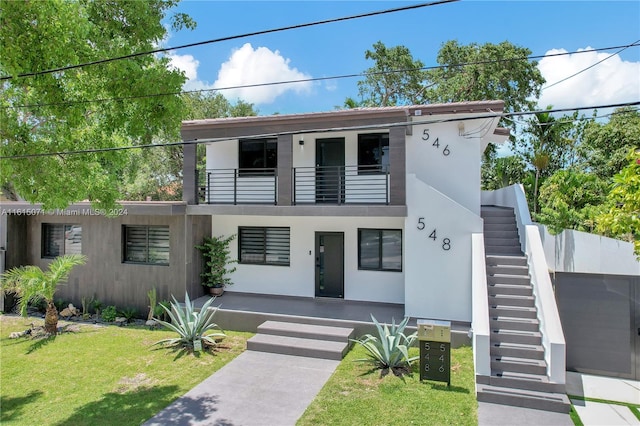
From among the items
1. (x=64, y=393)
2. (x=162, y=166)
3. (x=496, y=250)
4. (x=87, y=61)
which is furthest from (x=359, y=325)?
(x=162, y=166)

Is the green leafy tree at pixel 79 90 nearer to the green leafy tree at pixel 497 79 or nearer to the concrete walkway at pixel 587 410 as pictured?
the concrete walkway at pixel 587 410

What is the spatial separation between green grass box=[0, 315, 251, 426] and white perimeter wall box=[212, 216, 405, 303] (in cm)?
280

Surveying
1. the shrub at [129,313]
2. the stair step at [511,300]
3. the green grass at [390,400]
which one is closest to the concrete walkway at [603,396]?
the stair step at [511,300]

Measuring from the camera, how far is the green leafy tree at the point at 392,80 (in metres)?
27.7

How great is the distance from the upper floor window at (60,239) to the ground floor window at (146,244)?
192 cm

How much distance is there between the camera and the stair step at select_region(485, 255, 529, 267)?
9859mm

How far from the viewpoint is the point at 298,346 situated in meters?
9.05

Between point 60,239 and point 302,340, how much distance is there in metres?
10.2

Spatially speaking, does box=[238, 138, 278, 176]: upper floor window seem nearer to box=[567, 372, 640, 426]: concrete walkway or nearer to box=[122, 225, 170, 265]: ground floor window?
box=[122, 225, 170, 265]: ground floor window

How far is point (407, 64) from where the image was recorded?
2761cm

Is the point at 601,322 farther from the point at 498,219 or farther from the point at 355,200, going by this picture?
the point at 355,200

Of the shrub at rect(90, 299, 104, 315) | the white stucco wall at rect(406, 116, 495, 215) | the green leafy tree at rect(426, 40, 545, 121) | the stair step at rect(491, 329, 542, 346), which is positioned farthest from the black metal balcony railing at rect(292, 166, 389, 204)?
the green leafy tree at rect(426, 40, 545, 121)

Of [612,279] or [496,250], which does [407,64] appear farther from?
[612,279]

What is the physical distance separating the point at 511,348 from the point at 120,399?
7.55 metres
